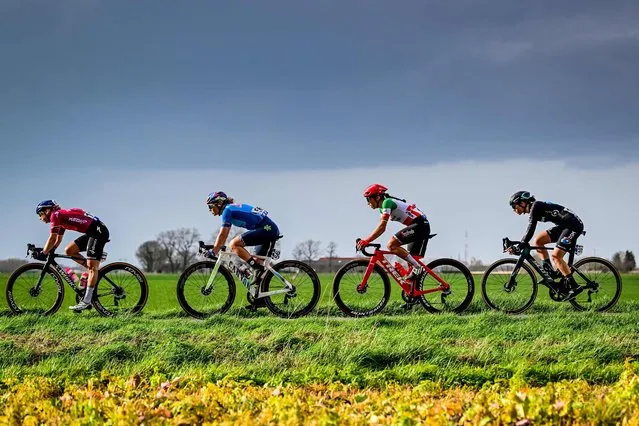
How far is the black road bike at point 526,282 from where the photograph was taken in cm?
1468

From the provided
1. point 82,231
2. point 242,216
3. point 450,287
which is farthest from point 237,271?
point 450,287

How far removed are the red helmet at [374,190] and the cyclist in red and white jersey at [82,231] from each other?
5327 millimetres

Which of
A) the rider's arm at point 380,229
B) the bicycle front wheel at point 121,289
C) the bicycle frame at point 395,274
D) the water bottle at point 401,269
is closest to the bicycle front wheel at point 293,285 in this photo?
the bicycle frame at point 395,274

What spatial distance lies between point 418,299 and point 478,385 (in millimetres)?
4829

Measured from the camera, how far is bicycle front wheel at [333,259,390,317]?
552 inches

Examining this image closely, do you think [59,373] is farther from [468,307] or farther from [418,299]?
[468,307]

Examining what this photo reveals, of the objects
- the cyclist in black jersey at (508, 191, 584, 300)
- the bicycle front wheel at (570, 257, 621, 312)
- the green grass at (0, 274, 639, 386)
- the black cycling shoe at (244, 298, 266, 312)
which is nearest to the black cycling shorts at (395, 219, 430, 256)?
the green grass at (0, 274, 639, 386)

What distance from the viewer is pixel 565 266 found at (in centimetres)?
1478

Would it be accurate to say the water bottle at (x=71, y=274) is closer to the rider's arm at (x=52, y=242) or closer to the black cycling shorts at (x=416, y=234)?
the rider's arm at (x=52, y=242)

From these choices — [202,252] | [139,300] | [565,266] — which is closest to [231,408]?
[202,252]

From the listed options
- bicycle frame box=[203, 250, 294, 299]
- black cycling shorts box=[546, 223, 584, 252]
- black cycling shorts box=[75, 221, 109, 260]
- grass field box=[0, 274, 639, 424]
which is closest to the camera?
grass field box=[0, 274, 639, 424]

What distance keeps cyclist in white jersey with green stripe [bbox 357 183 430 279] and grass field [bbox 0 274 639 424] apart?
127 centimetres

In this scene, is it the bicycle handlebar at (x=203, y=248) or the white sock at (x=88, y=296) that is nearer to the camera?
the bicycle handlebar at (x=203, y=248)

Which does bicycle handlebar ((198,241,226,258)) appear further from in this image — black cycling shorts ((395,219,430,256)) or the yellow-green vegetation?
the yellow-green vegetation
